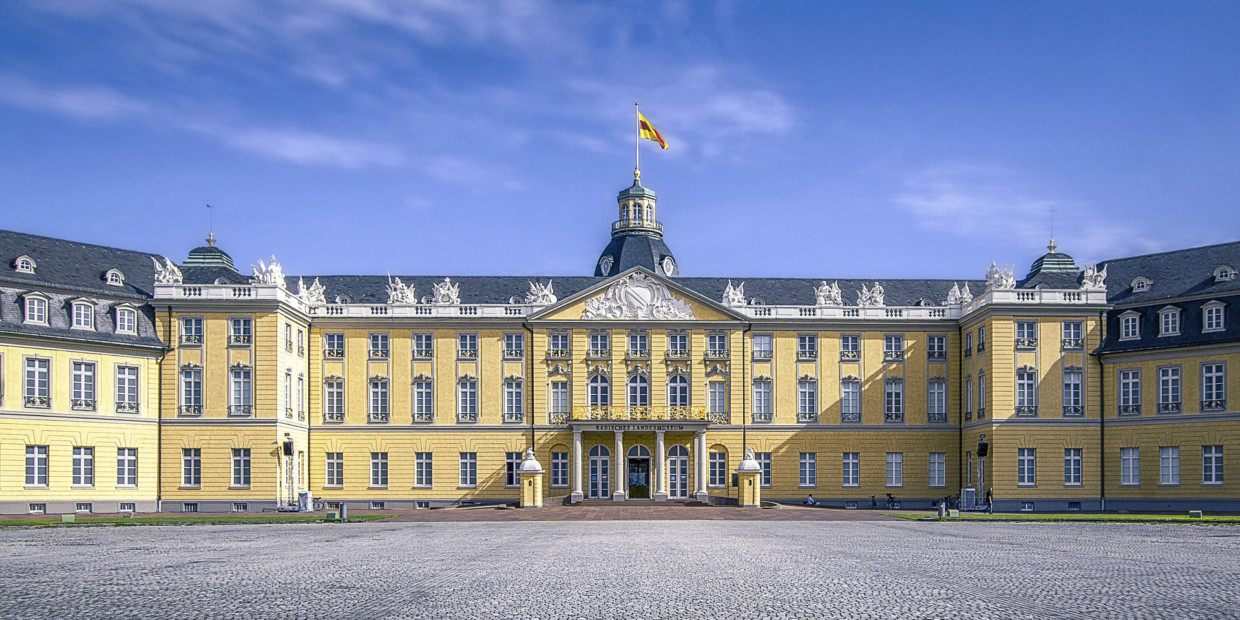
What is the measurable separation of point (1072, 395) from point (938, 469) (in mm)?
9199

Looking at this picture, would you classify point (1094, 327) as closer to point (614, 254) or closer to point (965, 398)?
point (965, 398)

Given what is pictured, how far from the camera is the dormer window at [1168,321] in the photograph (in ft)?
210

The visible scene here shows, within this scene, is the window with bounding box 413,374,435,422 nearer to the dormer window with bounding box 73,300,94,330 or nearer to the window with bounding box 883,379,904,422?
the dormer window with bounding box 73,300,94,330

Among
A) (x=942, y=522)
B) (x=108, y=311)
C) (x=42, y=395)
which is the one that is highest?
(x=108, y=311)

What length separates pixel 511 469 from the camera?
2835 inches

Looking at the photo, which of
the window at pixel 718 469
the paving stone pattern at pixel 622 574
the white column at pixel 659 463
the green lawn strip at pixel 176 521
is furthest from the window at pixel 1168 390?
the green lawn strip at pixel 176 521

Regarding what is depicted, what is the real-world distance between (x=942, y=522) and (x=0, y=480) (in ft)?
138

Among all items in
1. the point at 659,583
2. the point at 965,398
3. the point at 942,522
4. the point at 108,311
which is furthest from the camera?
the point at 965,398

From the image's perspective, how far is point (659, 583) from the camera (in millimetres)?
25266

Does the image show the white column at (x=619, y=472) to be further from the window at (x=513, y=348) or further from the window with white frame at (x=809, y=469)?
the window with white frame at (x=809, y=469)

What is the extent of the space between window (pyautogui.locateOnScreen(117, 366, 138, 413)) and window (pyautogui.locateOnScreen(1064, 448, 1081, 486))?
156ft

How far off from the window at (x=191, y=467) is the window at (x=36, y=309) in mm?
9675

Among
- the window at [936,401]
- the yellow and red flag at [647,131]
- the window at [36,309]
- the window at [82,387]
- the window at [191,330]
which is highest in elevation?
the yellow and red flag at [647,131]

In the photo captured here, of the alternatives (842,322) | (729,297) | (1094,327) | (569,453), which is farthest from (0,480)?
(1094,327)
